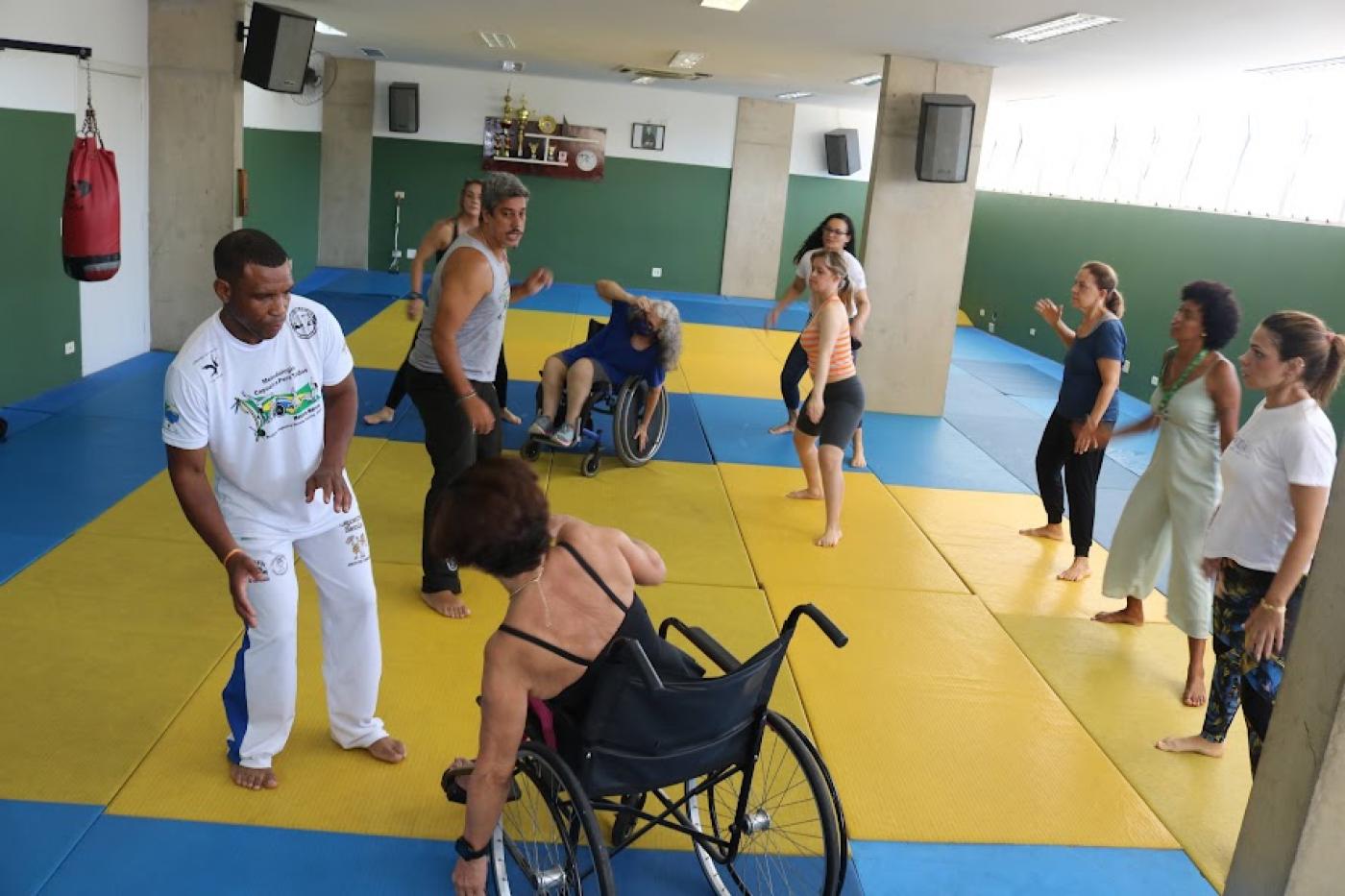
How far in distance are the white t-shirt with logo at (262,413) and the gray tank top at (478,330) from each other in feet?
3.93

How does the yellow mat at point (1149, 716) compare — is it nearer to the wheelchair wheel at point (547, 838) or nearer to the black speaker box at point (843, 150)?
the wheelchair wheel at point (547, 838)

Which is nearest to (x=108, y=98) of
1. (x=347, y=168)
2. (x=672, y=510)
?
(x=672, y=510)

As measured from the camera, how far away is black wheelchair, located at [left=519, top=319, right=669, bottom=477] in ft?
20.8

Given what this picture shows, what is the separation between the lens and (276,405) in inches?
112

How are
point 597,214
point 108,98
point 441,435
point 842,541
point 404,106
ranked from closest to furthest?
1. point 441,435
2. point 842,541
3. point 108,98
4. point 404,106
5. point 597,214

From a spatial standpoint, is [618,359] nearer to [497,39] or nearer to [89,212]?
[89,212]

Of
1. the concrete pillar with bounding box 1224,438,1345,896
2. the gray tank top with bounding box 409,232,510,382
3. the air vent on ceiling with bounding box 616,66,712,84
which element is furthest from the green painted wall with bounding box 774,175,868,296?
the concrete pillar with bounding box 1224,438,1345,896

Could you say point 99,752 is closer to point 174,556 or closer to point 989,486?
point 174,556

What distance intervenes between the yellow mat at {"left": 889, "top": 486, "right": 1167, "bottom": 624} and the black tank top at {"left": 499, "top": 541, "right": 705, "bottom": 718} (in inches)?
108

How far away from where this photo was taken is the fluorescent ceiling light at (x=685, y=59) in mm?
10015

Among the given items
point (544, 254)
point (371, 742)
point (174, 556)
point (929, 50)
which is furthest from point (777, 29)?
point (544, 254)

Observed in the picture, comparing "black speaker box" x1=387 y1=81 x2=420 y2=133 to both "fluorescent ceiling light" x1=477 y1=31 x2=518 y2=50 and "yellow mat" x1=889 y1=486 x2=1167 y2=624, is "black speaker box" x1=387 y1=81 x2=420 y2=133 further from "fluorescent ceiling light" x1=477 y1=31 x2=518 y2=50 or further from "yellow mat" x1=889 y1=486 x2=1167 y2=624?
"yellow mat" x1=889 y1=486 x2=1167 y2=624

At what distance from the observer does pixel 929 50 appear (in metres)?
7.93

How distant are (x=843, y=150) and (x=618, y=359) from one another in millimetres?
10260
